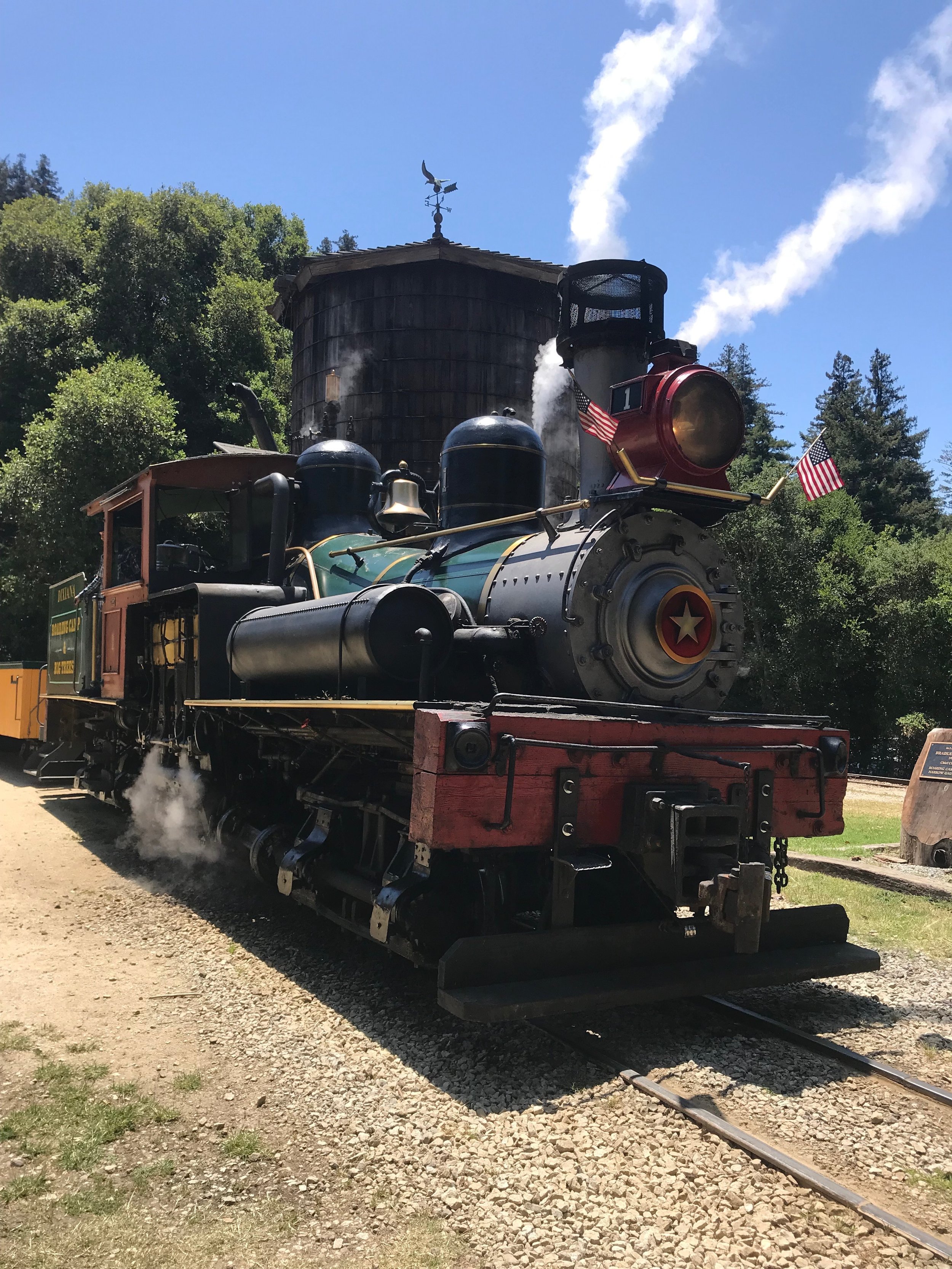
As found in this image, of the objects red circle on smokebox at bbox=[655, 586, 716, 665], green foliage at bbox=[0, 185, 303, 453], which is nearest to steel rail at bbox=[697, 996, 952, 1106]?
red circle on smokebox at bbox=[655, 586, 716, 665]

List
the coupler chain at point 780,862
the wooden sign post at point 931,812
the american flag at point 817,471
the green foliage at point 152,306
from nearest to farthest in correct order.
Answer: the coupler chain at point 780,862 < the american flag at point 817,471 < the wooden sign post at point 931,812 < the green foliage at point 152,306

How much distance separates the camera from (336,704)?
4664 mm

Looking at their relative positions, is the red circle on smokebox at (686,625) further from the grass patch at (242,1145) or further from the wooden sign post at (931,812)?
the wooden sign post at (931,812)

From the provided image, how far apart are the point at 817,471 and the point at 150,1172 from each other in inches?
207

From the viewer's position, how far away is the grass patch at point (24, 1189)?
2.95 m

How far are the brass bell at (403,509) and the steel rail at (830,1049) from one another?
3.57 metres

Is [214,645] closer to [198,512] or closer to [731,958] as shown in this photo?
[198,512]

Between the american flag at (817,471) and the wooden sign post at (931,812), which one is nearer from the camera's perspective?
the american flag at (817,471)

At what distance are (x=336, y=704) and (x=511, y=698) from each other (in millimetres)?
908

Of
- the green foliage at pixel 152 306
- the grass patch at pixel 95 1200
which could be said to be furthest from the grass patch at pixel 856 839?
the green foliage at pixel 152 306

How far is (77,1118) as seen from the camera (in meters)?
3.47

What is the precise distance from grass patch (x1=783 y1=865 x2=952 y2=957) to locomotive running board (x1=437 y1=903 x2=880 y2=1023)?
127 centimetres

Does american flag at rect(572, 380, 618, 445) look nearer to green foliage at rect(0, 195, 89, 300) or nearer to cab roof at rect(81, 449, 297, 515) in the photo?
cab roof at rect(81, 449, 297, 515)

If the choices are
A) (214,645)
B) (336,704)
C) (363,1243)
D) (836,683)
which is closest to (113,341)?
(836,683)
